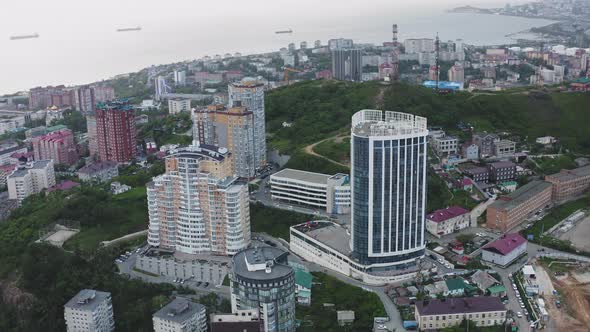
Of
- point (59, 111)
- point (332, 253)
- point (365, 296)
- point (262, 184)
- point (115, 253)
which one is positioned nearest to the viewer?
point (365, 296)

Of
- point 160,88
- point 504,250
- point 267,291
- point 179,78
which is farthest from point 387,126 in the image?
point 179,78

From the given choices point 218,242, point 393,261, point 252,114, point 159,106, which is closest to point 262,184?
point 252,114

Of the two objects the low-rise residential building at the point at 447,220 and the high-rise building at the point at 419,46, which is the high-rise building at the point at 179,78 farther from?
the low-rise residential building at the point at 447,220

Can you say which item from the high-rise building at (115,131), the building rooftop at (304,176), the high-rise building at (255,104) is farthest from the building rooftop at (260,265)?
the high-rise building at (115,131)

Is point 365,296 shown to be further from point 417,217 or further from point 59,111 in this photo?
point 59,111

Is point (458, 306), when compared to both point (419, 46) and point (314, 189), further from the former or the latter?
point (419, 46)

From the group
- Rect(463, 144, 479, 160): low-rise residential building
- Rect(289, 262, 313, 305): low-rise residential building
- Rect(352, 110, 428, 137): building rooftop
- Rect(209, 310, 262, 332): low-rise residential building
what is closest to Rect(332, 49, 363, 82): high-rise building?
Rect(463, 144, 479, 160): low-rise residential building

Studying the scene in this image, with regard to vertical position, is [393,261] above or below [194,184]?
below
